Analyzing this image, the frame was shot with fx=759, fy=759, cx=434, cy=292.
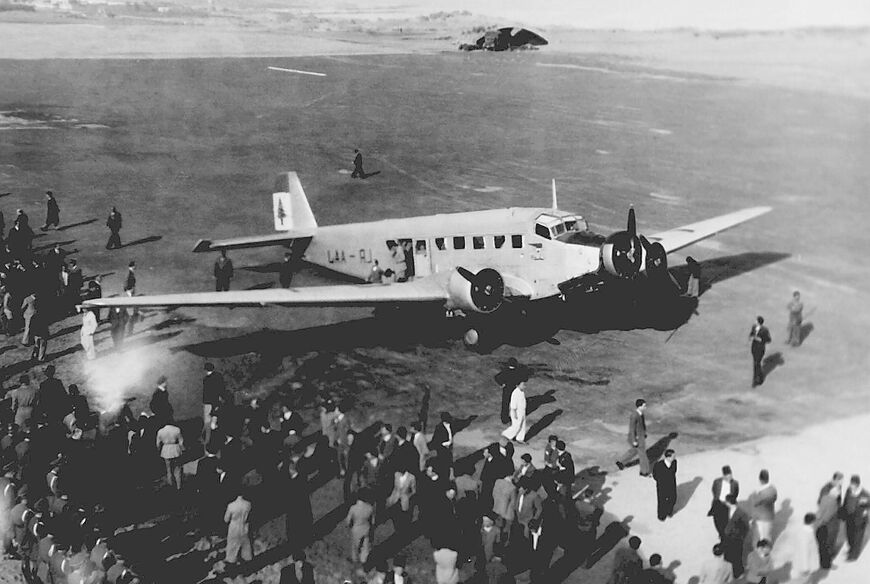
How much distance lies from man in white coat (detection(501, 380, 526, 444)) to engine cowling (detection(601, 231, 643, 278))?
4.98 metres

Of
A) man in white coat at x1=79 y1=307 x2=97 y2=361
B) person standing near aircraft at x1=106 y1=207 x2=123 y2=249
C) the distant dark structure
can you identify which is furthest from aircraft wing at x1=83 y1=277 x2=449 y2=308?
the distant dark structure

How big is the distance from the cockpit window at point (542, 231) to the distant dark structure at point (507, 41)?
836 inches

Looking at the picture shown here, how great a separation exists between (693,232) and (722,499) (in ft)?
48.1

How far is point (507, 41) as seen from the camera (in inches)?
1747

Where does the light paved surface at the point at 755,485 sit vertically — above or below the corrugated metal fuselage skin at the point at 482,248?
below

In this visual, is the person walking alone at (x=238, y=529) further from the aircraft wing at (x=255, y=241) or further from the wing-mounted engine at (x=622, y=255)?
the aircraft wing at (x=255, y=241)

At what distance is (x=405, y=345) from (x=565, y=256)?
5.50 metres

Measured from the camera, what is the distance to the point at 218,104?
55594mm

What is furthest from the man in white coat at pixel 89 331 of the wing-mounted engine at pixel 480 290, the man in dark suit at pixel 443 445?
the man in dark suit at pixel 443 445

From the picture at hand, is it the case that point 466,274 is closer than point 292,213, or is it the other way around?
point 466,274

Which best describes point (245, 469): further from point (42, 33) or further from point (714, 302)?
point (42, 33)

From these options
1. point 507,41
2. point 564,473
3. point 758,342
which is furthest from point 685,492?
point 507,41

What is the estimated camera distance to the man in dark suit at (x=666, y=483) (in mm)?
14297

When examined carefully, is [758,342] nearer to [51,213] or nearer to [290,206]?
[290,206]
